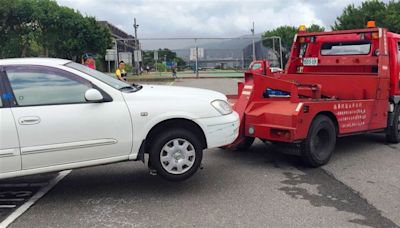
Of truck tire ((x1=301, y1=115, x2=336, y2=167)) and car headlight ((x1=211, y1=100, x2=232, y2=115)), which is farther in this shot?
truck tire ((x1=301, y1=115, x2=336, y2=167))

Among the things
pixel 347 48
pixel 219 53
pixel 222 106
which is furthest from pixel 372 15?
pixel 222 106

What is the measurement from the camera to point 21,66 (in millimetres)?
4938

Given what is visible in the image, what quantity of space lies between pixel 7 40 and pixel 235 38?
16.4m

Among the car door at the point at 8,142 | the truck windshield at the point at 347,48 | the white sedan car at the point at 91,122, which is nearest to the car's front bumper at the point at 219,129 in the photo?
the white sedan car at the point at 91,122

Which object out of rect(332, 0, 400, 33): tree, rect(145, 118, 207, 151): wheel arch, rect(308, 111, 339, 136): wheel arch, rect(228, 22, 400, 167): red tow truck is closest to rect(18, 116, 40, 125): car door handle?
rect(145, 118, 207, 151): wheel arch

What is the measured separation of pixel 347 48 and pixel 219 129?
434 cm

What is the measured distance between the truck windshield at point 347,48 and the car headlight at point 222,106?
12.9 feet

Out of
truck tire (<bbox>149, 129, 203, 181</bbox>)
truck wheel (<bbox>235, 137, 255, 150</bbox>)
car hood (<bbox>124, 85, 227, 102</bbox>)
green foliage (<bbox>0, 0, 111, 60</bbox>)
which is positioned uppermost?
green foliage (<bbox>0, 0, 111, 60</bbox>)

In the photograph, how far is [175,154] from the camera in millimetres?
5262

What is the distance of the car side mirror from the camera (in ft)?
16.0

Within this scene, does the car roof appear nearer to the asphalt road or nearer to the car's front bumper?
the asphalt road

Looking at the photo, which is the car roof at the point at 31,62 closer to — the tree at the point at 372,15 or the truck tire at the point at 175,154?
the truck tire at the point at 175,154

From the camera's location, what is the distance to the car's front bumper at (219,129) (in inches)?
212

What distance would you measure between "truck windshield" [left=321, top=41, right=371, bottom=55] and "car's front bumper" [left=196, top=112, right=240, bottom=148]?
394 centimetres
